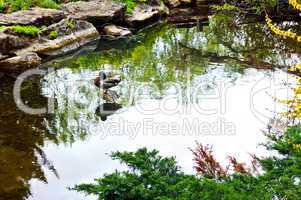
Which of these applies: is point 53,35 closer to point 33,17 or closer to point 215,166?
point 33,17

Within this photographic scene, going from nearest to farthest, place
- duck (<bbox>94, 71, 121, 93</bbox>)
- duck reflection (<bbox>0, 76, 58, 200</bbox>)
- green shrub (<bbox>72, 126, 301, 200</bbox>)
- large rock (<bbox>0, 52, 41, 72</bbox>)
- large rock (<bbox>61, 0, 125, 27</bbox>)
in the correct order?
green shrub (<bbox>72, 126, 301, 200</bbox>)
duck reflection (<bbox>0, 76, 58, 200</bbox>)
duck (<bbox>94, 71, 121, 93</bbox>)
large rock (<bbox>0, 52, 41, 72</bbox>)
large rock (<bbox>61, 0, 125, 27</bbox>)

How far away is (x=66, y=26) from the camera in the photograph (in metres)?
17.9

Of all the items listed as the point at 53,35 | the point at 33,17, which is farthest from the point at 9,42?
the point at 33,17

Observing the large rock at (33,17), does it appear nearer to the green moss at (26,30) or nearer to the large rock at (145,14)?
the green moss at (26,30)

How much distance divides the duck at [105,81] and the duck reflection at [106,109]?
1.03 m

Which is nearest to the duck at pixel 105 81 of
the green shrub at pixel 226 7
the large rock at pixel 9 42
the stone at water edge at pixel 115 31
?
the large rock at pixel 9 42

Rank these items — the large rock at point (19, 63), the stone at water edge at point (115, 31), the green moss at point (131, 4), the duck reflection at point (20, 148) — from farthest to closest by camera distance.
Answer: the green moss at point (131, 4), the stone at water edge at point (115, 31), the large rock at point (19, 63), the duck reflection at point (20, 148)

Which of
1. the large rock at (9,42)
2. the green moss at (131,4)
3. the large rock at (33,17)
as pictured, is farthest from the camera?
the green moss at (131,4)

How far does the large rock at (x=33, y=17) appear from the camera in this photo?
1747 centimetres

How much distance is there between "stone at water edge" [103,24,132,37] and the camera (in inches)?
747

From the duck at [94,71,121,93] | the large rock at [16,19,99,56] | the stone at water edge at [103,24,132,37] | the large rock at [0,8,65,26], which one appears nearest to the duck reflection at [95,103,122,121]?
the duck at [94,71,121,93]

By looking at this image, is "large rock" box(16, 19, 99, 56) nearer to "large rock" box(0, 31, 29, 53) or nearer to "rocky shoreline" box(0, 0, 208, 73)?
"rocky shoreline" box(0, 0, 208, 73)

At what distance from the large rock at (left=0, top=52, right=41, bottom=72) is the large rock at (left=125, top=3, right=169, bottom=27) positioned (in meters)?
5.78

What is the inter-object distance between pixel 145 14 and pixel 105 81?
8672 millimetres
